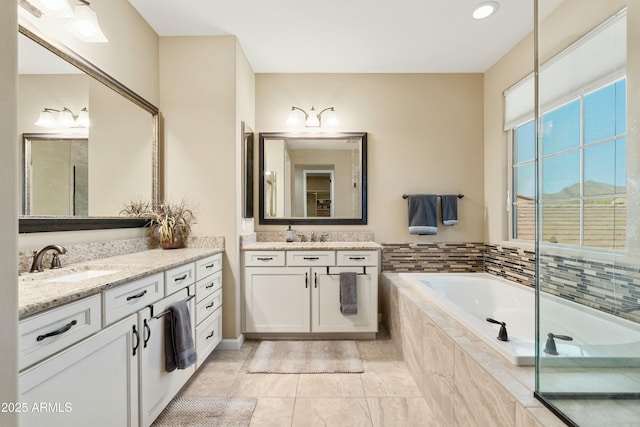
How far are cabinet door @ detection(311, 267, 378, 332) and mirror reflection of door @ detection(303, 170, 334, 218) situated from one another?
722 mm

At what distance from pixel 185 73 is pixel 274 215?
1.50 meters

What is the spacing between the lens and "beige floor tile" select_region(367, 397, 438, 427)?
163cm

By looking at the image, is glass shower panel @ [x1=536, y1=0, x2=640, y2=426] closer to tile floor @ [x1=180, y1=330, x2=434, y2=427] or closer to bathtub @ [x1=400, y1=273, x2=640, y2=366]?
bathtub @ [x1=400, y1=273, x2=640, y2=366]

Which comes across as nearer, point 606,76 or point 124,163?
point 606,76

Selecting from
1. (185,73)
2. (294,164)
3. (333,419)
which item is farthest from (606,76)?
(185,73)

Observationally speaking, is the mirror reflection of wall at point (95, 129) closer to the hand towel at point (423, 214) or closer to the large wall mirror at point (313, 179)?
the large wall mirror at point (313, 179)

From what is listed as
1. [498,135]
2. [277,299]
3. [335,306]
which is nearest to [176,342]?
[277,299]

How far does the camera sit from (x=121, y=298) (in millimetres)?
1272

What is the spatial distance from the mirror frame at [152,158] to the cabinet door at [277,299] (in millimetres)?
1023

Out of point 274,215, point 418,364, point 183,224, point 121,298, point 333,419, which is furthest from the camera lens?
point 274,215

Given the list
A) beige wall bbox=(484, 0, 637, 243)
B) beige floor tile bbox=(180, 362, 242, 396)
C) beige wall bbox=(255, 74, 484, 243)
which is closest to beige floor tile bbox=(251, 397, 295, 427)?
beige floor tile bbox=(180, 362, 242, 396)

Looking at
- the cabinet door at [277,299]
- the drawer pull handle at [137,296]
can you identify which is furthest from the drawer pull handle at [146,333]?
the cabinet door at [277,299]

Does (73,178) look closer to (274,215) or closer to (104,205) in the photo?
(104,205)

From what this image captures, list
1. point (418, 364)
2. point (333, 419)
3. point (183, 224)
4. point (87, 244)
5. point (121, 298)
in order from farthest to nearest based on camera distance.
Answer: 1. point (183, 224)
2. point (418, 364)
3. point (87, 244)
4. point (333, 419)
5. point (121, 298)
